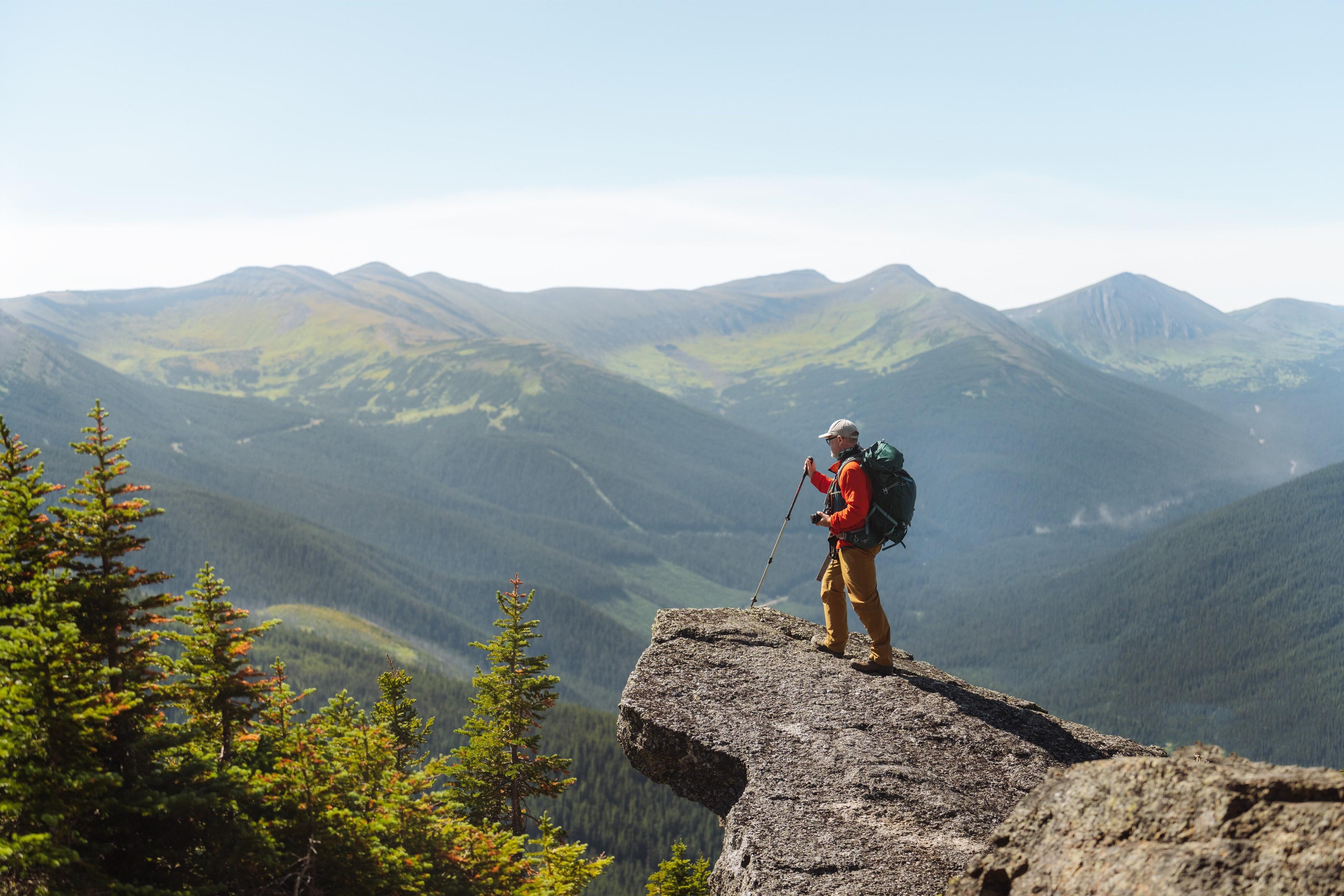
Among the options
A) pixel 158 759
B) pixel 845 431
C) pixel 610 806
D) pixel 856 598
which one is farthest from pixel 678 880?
pixel 610 806

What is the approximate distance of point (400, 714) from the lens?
35156mm

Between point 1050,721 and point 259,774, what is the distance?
600 inches

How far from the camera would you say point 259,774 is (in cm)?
1627

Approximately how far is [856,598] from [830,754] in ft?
9.42

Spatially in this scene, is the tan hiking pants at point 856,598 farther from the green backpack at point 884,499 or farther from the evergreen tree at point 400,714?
the evergreen tree at point 400,714

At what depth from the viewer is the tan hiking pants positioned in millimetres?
15828

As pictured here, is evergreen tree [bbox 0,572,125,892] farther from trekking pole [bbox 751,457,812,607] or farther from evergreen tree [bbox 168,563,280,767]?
trekking pole [bbox 751,457,812,607]

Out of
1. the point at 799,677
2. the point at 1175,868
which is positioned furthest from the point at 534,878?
the point at 1175,868

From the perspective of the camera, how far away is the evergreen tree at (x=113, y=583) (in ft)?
46.9

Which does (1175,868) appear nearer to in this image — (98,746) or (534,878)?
(98,746)

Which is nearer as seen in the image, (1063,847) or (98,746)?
(1063,847)

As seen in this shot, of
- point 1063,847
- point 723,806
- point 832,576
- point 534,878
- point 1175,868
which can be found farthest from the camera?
point 534,878

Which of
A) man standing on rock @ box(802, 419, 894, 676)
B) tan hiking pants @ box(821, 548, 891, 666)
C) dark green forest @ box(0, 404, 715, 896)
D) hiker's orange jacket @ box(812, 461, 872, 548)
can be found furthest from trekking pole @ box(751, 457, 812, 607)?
dark green forest @ box(0, 404, 715, 896)

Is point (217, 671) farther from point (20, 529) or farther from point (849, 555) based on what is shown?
point (849, 555)
